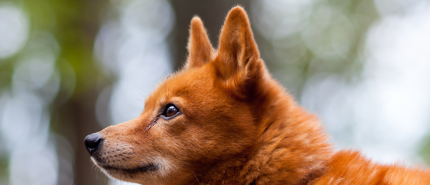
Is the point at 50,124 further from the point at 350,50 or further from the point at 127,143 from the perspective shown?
the point at 350,50

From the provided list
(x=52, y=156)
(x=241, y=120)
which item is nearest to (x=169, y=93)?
(x=241, y=120)

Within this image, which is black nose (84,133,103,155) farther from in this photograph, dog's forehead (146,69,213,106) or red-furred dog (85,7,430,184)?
dog's forehead (146,69,213,106)

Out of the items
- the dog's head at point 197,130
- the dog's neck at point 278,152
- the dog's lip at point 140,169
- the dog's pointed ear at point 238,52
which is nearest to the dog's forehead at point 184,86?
the dog's head at point 197,130

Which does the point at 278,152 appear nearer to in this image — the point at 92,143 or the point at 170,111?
the point at 170,111

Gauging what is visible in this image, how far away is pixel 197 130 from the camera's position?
271 centimetres

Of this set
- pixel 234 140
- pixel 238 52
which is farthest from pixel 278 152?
pixel 238 52

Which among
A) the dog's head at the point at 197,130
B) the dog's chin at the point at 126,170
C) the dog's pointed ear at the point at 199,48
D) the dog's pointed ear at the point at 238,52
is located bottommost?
the dog's chin at the point at 126,170

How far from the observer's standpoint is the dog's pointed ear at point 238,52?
274 centimetres

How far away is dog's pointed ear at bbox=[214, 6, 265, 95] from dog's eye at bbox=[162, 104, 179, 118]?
1.84ft

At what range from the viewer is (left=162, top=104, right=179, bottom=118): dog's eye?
9.46 ft

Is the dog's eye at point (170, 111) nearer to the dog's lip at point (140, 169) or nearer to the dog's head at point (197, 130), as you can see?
Result: the dog's head at point (197, 130)

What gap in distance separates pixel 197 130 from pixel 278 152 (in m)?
0.72

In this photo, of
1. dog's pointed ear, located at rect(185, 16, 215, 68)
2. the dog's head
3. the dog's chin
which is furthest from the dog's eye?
dog's pointed ear, located at rect(185, 16, 215, 68)

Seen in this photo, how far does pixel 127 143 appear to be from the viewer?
277 centimetres
